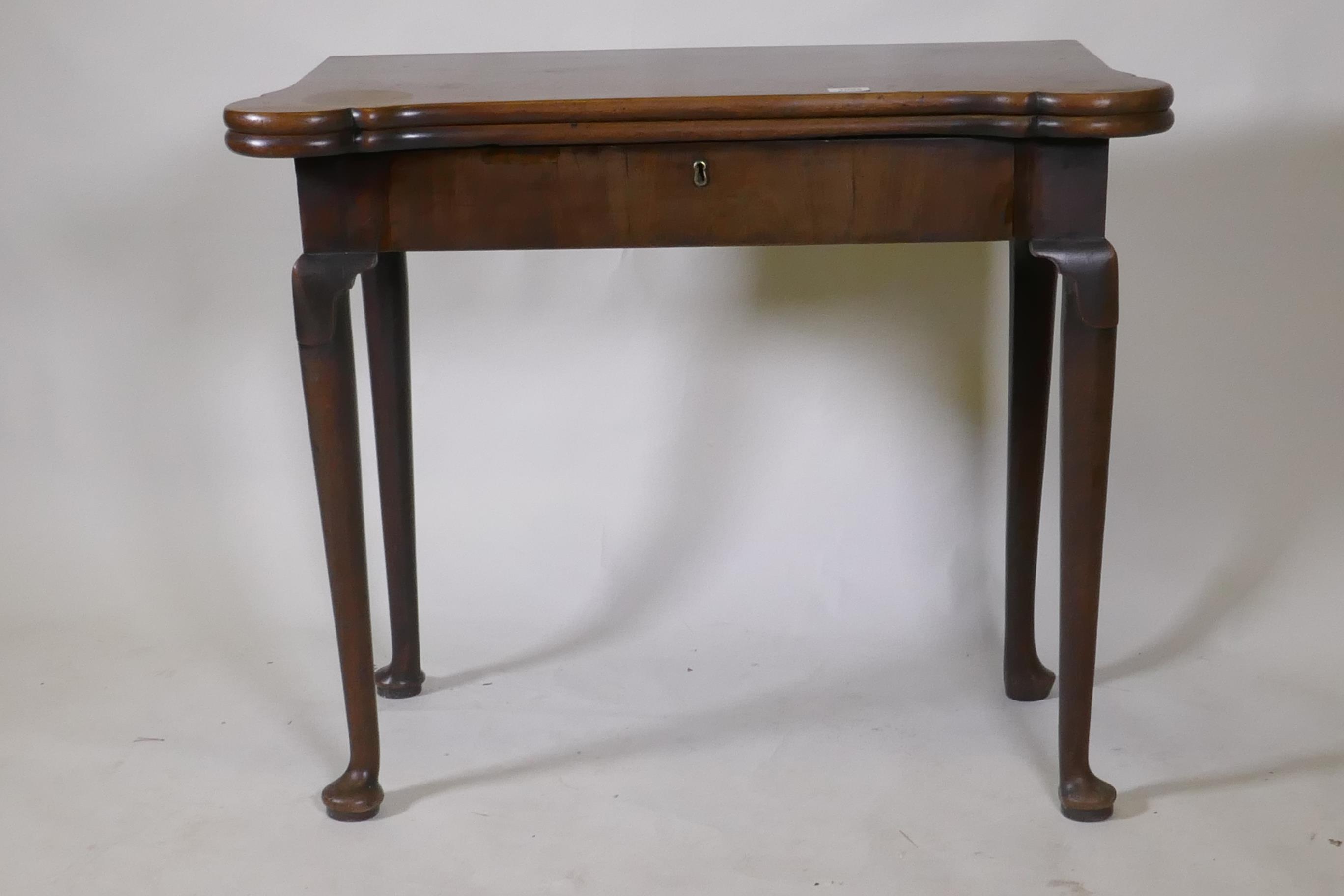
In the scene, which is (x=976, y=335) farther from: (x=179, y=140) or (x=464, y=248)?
(x=179, y=140)

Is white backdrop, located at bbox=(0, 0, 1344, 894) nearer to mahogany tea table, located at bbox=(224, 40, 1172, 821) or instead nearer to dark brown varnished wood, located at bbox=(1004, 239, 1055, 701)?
dark brown varnished wood, located at bbox=(1004, 239, 1055, 701)

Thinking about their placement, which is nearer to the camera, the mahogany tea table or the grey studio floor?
the mahogany tea table

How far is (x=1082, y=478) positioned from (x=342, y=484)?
2.84 ft

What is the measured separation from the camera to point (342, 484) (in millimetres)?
1925

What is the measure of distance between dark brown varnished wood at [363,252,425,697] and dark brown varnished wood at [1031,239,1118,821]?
0.90 meters

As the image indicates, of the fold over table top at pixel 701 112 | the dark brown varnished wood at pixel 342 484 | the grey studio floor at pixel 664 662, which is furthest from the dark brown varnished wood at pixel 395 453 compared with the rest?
the fold over table top at pixel 701 112

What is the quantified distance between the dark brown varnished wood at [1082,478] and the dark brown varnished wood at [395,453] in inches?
35.5

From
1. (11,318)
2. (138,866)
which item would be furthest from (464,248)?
(11,318)

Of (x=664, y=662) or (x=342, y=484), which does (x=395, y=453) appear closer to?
(x=342, y=484)

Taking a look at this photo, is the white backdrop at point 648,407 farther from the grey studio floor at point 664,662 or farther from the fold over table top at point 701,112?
the fold over table top at point 701,112

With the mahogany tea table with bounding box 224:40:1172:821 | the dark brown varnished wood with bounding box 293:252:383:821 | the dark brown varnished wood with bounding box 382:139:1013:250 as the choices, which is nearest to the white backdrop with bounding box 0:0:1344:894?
the dark brown varnished wood with bounding box 293:252:383:821

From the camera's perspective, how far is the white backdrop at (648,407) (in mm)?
2580

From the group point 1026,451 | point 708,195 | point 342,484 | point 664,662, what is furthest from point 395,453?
point 1026,451

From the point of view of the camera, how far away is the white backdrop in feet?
8.46
